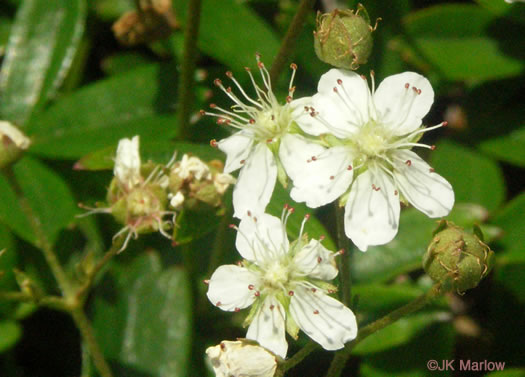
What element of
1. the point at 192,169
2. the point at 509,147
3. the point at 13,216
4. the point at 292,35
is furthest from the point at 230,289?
the point at 509,147

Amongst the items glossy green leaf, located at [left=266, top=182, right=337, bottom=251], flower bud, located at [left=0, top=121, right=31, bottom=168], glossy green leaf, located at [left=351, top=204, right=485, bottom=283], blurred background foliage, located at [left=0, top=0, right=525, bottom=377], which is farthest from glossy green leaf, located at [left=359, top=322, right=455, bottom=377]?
flower bud, located at [left=0, top=121, right=31, bottom=168]

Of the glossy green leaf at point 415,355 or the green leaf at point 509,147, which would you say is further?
the green leaf at point 509,147

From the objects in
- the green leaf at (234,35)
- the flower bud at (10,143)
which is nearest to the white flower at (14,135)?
the flower bud at (10,143)

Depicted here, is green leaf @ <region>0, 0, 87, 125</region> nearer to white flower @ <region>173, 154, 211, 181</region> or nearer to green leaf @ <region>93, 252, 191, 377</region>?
green leaf @ <region>93, 252, 191, 377</region>

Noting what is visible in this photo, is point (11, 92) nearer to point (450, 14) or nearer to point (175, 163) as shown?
point (175, 163)

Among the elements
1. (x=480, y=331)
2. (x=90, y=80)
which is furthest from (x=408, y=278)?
(x=90, y=80)

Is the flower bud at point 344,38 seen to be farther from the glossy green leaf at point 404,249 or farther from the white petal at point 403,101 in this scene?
the glossy green leaf at point 404,249
